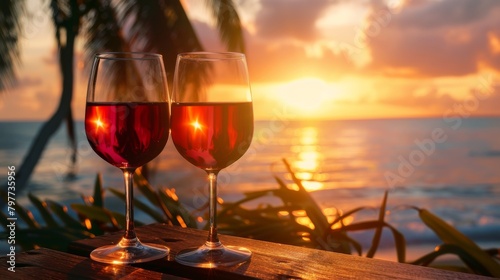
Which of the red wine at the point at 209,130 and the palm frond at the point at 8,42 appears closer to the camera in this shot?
the red wine at the point at 209,130

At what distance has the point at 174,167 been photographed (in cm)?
2295

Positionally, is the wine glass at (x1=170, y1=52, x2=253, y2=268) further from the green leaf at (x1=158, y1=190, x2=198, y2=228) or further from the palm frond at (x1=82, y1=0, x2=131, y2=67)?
the palm frond at (x1=82, y1=0, x2=131, y2=67)

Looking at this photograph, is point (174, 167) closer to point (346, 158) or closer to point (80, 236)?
point (346, 158)

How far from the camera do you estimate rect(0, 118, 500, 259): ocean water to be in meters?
10.8

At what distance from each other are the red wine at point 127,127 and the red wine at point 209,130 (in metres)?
0.03

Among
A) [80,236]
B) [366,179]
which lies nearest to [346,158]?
[366,179]

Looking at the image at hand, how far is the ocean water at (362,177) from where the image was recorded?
10.8 meters

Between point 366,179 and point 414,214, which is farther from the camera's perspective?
point 366,179

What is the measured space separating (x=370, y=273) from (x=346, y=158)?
23.9 meters

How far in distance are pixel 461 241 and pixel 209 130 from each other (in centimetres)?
61

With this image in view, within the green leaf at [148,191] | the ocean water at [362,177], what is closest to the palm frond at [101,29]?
the ocean water at [362,177]

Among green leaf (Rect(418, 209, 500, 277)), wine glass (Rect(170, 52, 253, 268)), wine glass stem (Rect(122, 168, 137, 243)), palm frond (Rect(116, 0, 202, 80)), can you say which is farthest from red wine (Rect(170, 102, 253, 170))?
palm frond (Rect(116, 0, 202, 80))

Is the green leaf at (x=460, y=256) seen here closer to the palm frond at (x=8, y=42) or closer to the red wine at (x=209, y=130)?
the red wine at (x=209, y=130)

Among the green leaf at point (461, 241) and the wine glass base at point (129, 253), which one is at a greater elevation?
the green leaf at point (461, 241)
